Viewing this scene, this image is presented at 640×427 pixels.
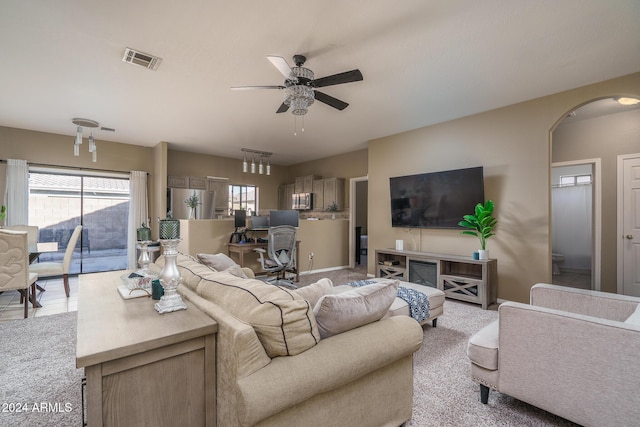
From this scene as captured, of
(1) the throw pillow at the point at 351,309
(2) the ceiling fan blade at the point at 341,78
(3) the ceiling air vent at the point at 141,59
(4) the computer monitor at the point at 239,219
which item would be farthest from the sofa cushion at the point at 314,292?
(4) the computer monitor at the point at 239,219

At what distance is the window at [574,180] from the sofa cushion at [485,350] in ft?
19.9

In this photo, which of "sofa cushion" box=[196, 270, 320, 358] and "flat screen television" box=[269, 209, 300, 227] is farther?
"flat screen television" box=[269, 209, 300, 227]

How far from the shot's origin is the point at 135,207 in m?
6.06

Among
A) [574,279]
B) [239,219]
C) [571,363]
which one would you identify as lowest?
[574,279]

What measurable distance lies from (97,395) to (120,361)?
117 millimetres

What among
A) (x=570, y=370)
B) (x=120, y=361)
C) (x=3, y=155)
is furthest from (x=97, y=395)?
(x=3, y=155)

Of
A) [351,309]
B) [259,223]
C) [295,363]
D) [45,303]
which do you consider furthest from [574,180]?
[45,303]

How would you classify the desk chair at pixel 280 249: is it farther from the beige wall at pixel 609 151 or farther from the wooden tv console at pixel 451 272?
the beige wall at pixel 609 151

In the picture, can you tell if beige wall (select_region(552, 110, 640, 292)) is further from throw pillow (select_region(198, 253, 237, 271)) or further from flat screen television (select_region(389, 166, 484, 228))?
throw pillow (select_region(198, 253, 237, 271))

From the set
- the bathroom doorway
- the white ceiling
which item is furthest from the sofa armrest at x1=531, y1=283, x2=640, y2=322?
the bathroom doorway

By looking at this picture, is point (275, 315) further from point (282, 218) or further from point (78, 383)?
point (282, 218)

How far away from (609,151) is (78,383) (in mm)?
6812

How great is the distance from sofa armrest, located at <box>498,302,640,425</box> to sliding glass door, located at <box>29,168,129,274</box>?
23.3ft

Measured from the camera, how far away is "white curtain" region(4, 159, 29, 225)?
4.88m
